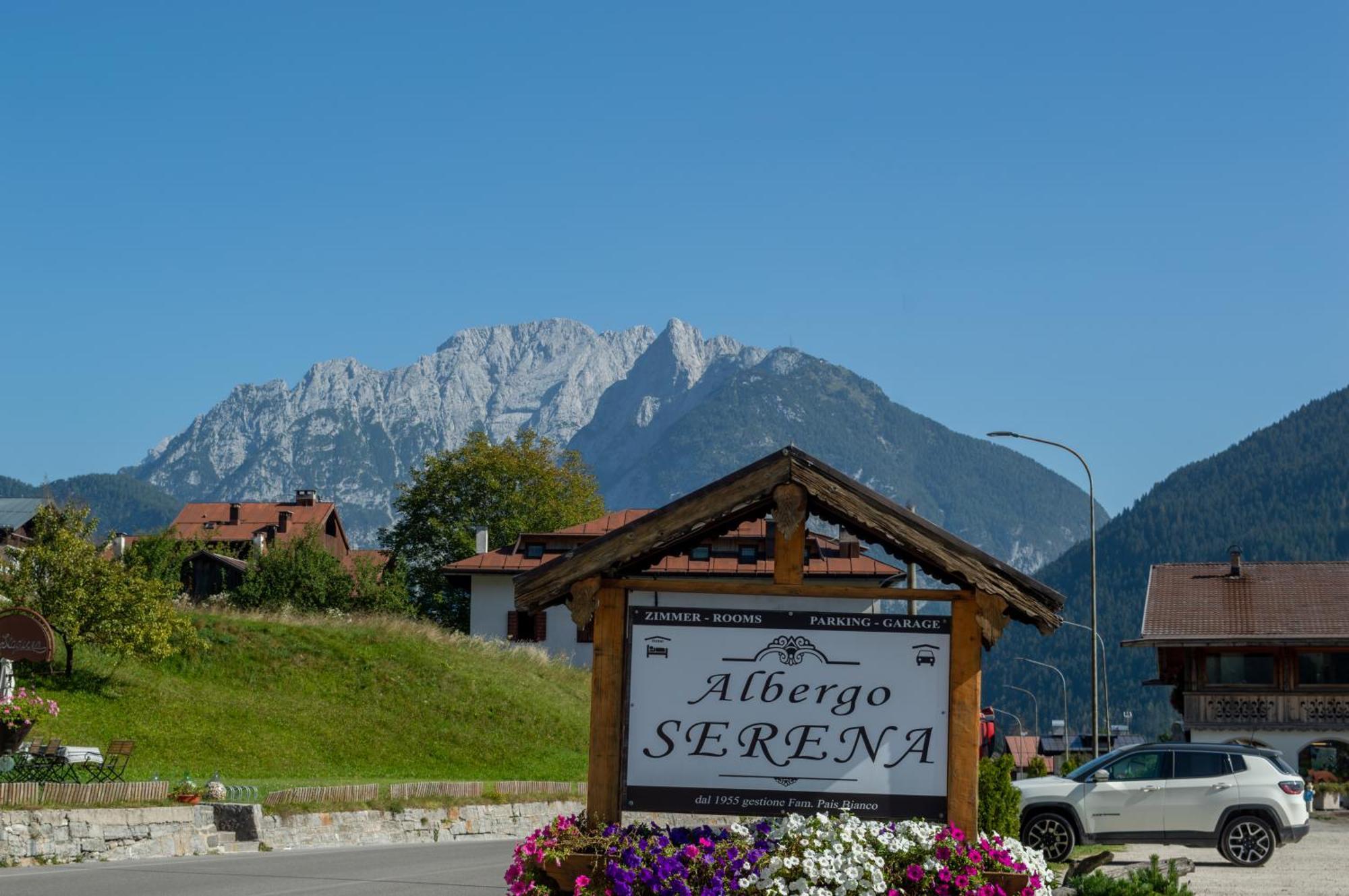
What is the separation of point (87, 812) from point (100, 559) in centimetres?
1629

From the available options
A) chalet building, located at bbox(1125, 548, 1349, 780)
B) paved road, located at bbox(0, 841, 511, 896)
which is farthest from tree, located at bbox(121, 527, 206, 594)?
chalet building, located at bbox(1125, 548, 1349, 780)

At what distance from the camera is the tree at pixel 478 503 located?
83.4 meters

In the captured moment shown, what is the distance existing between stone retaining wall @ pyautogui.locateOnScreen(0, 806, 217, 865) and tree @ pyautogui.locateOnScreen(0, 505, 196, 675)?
13387 mm

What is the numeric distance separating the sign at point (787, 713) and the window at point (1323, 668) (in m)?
42.8

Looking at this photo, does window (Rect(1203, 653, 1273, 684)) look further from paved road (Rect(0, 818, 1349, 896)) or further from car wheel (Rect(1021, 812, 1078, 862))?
car wheel (Rect(1021, 812, 1078, 862))

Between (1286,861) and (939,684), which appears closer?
(939,684)

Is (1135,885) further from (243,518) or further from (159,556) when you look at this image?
(243,518)

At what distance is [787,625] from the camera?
9508 millimetres

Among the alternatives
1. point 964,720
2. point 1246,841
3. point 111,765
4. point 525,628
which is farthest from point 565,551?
point 964,720

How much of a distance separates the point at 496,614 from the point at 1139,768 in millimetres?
44097

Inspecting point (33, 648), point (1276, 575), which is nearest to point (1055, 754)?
point (1276, 575)

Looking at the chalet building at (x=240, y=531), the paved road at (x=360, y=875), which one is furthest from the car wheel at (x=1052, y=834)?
the chalet building at (x=240, y=531)

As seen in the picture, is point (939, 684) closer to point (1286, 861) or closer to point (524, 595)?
point (524, 595)

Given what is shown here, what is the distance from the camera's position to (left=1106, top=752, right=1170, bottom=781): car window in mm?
21641
